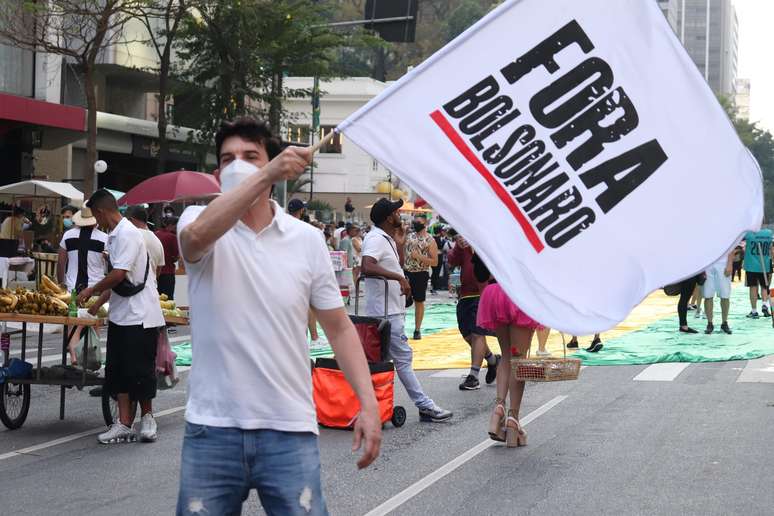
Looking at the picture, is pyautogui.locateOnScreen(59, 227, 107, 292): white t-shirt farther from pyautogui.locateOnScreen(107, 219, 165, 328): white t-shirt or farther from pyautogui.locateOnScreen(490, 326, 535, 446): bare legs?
pyautogui.locateOnScreen(490, 326, 535, 446): bare legs

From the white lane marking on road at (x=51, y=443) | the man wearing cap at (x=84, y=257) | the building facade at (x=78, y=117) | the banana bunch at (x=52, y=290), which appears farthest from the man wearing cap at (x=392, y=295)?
the building facade at (x=78, y=117)

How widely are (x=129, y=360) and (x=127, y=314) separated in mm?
356

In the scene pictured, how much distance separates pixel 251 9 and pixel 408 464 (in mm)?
23008

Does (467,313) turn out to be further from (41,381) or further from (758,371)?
(41,381)

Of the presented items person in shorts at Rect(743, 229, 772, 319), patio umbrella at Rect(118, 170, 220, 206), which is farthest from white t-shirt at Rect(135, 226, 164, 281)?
person in shorts at Rect(743, 229, 772, 319)

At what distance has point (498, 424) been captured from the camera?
29.7 feet

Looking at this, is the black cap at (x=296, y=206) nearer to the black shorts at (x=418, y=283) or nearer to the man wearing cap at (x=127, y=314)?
the black shorts at (x=418, y=283)

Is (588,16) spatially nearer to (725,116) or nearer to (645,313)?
(725,116)

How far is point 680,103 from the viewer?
15.7 ft

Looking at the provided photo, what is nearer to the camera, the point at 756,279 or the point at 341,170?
the point at 756,279

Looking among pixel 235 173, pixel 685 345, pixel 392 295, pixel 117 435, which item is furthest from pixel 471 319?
pixel 235 173

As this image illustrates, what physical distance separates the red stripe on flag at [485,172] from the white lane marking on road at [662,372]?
9.16 metres

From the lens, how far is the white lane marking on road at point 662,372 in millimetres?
13539

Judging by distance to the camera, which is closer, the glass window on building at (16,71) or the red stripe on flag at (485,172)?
the red stripe on flag at (485,172)
